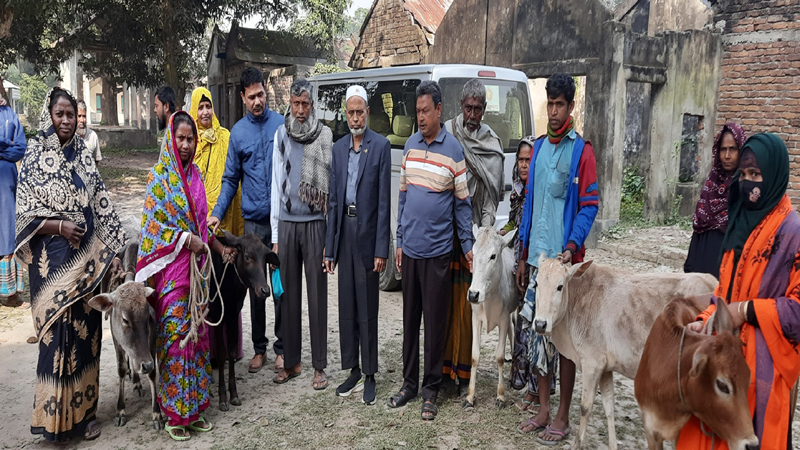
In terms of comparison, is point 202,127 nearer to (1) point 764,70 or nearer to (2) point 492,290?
(2) point 492,290

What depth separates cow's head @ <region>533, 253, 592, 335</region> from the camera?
3.35 m

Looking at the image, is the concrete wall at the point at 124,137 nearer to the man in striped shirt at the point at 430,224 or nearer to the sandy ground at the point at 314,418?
the sandy ground at the point at 314,418

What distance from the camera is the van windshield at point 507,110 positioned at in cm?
680

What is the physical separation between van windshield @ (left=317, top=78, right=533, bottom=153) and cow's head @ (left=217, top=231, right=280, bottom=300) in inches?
112

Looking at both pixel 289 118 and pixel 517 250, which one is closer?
pixel 517 250

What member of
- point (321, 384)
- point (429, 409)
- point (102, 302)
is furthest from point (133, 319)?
point (429, 409)

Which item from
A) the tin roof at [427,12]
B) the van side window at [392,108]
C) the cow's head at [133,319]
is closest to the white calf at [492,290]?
the cow's head at [133,319]

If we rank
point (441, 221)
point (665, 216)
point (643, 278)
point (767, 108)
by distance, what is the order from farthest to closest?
point (665, 216), point (767, 108), point (441, 221), point (643, 278)

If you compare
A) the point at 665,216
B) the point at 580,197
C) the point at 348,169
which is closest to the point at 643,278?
the point at 580,197

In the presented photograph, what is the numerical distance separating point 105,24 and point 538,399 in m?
18.6

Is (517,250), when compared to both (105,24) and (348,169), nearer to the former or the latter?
(348,169)

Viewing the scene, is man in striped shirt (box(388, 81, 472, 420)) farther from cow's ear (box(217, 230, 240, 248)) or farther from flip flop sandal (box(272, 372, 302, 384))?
cow's ear (box(217, 230, 240, 248))

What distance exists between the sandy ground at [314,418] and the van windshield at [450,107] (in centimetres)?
276

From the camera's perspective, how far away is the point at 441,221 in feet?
13.2
